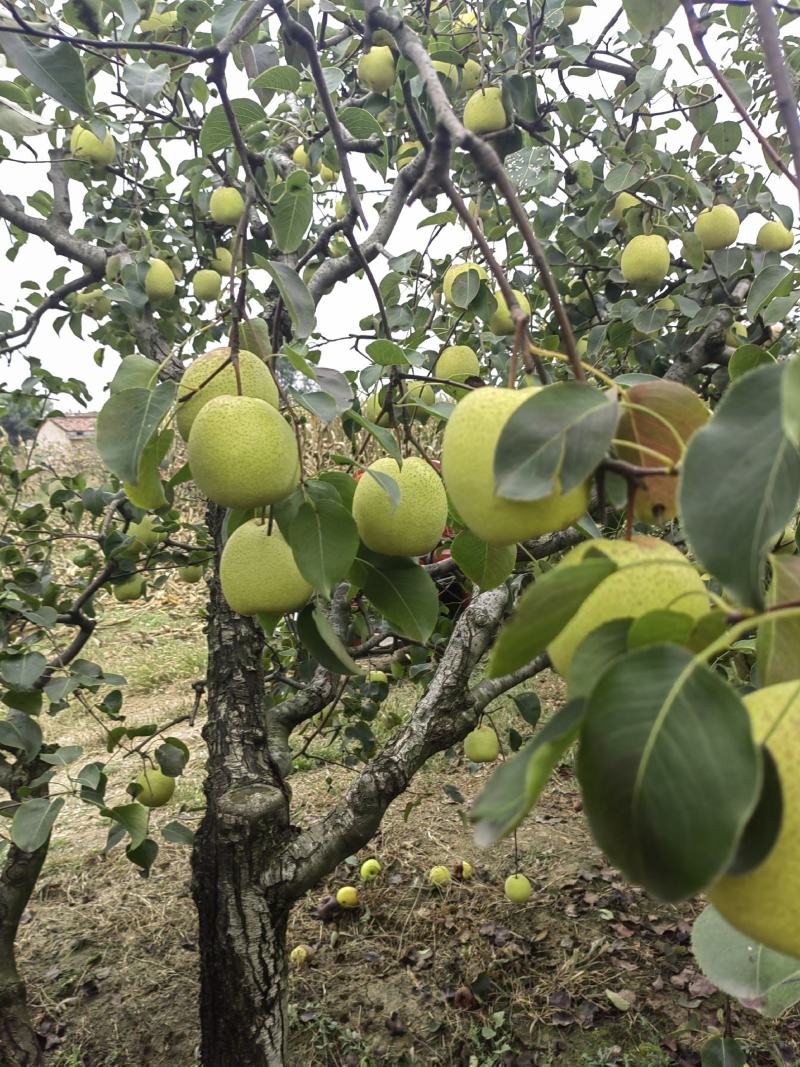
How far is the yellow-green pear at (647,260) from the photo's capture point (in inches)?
78.5

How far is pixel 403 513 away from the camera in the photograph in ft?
3.08

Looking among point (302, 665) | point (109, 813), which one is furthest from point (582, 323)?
point (109, 813)

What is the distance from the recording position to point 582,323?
2574 millimetres

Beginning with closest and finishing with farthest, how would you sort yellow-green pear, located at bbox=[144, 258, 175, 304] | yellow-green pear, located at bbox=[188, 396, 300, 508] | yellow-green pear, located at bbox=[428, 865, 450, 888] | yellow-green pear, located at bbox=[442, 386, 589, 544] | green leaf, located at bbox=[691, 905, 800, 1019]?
1. yellow-green pear, located at bbox=[442, 386, 589, 544]
2. green leaf, located at bbox=[691, 905, 800, 1019]
3. yellow-green pear, located at bbox=[188, 396, 300, 508]
4. yellow-green pear, located at bbox=[144, 258, 175, 304]
5. yellow-green pear, located at bbox=[428, 865, 450, 888]

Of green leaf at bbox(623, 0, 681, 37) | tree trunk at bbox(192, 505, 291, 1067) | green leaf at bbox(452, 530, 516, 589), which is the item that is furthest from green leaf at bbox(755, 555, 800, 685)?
tree trunk at bbox(192, 505, 291, 1067)

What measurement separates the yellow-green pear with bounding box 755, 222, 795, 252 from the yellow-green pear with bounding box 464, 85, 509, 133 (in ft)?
2.99

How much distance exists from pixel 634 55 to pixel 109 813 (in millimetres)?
2400

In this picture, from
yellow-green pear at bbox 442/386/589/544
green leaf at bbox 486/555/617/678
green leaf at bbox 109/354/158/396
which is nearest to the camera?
green leaf at bbox 486/555/617/678

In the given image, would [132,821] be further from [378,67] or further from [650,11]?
[378,67]

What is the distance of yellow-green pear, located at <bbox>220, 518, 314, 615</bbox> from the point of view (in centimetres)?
94

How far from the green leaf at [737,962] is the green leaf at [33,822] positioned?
1.07 meters

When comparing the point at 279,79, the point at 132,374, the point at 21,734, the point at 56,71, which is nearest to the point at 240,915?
the point at 21,734

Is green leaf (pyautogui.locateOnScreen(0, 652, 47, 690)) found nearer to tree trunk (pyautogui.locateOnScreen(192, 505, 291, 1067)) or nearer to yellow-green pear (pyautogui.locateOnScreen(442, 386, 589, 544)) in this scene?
tree trunk (pyautogui.locateOnScreen(192, 505, 291, 1067))

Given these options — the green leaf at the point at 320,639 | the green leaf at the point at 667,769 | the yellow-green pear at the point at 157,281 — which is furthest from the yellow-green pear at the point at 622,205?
the green leaf at the point at 667,769
